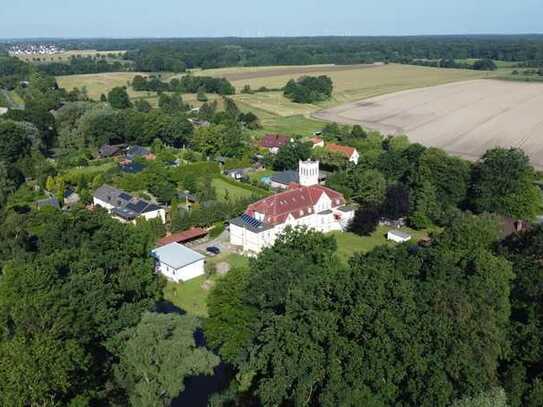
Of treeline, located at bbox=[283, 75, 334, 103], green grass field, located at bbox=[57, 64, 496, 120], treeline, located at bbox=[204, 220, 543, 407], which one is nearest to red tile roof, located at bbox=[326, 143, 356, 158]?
green grass field, located at bbox=[57, 64, 496, 120]

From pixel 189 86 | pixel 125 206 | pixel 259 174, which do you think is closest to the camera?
pixel 125 206

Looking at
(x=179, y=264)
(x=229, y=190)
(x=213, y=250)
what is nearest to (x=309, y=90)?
(x=229, y=190)

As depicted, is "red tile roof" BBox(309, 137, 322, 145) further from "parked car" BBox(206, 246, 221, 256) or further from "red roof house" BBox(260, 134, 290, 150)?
"parked car" BBox(206, 246, 221, 256)

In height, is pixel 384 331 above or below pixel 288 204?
above

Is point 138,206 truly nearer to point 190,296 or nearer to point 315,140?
point 190,296

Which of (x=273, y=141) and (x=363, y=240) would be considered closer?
(x=363, y=240)
